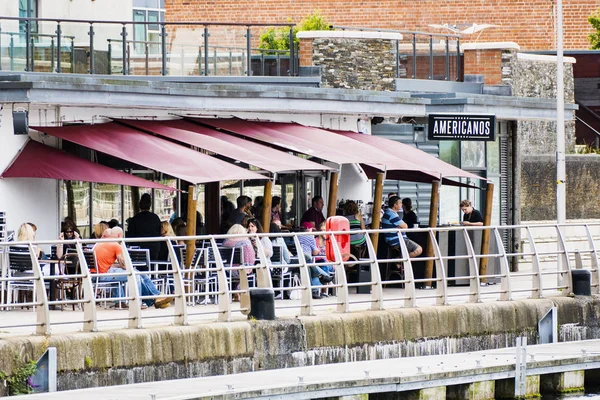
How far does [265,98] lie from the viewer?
2189cm

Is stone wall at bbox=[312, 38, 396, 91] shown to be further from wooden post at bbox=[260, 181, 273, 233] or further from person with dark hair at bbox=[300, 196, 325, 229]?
wooden post at bbox=[260, 181, 273, 233]

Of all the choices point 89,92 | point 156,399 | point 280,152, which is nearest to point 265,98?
point 280,152

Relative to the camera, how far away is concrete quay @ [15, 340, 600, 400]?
13.8 metres

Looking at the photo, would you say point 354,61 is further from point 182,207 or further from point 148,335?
point 148,335

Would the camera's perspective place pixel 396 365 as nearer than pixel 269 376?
No

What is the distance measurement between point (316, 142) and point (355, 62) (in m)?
6.05

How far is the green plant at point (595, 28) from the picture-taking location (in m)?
46.4

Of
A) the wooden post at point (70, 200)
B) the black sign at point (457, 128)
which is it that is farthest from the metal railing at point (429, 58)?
the wooden post at point (70, 200)

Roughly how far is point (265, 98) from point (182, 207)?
2.42m

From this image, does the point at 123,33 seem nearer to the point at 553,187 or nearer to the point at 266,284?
the point at 266,284

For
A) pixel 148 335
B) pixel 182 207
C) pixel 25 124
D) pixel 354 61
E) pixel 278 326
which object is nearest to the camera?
pixel 148 335

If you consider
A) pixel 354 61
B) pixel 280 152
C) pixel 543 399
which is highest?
pixel 354 61

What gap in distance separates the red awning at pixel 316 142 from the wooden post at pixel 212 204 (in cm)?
149

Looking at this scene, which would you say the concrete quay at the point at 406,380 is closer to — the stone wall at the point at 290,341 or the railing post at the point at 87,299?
the stone wall at the point at 290,341
